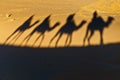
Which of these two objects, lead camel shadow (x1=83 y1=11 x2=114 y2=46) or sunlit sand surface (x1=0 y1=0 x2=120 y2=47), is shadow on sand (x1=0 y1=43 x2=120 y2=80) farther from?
lead camel shadow (x1=83 y1=11 x2=114 y2=46)

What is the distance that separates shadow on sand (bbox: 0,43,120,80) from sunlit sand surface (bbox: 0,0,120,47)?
2.09 ft

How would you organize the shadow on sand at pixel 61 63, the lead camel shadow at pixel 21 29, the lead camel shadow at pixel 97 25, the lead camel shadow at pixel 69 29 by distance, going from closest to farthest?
the shadow on sand at pixel 61 63
the lead camel shadow at pixel 69 29
the lead camel shadow at pixel 21 29
the lead camel shadow at pixel 97 25

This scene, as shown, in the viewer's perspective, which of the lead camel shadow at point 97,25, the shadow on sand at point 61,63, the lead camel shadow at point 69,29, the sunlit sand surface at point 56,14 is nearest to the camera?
the shadow on sand at point 61,63

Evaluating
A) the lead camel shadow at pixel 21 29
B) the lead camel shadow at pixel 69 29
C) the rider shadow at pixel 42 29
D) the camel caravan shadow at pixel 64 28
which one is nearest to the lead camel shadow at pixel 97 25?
the camel caravan shadow at pixel 64 28

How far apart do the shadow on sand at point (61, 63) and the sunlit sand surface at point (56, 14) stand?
636mm

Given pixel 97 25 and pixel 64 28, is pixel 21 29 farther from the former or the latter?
pixel 97 25

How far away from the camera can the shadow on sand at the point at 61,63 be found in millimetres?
10766

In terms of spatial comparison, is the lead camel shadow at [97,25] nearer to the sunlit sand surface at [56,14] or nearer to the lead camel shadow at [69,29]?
the sunlit sand surface at [56,14]

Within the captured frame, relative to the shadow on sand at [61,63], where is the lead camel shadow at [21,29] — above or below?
above

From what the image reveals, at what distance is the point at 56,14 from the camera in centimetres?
1647

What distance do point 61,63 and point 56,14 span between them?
5344mm

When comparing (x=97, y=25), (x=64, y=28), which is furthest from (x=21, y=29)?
(x=97, y=25)

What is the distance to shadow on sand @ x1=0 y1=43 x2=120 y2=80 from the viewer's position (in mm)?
10766

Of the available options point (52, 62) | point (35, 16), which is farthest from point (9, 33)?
point (52, 62)
